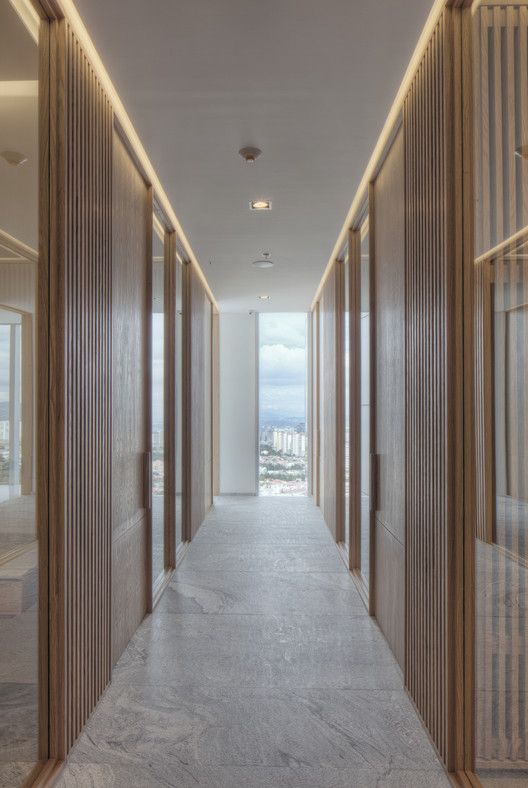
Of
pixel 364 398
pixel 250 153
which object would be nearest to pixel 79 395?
pixel 250 153

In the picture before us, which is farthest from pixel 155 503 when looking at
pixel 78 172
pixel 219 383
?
pixel 219 383

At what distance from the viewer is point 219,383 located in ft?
30.3

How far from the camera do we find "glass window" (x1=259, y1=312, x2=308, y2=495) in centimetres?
918

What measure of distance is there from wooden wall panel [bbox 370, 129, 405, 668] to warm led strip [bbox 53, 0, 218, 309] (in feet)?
4.89

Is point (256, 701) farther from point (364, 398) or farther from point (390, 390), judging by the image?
point (364, 398)

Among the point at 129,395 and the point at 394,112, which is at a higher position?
the point at 394,112

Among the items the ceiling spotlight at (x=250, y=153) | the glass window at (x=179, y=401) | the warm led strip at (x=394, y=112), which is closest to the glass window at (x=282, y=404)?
the glass window at (x=179, y=401)

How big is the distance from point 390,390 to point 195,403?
11.1 ft

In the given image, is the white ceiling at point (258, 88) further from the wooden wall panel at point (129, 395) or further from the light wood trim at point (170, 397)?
the light wood trim at point (170, 397)

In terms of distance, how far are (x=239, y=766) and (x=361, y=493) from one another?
2.42 metres

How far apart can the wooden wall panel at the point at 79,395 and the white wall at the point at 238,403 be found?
6.49 metres

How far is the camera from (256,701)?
8.88 ft

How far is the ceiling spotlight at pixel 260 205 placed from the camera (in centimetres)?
425

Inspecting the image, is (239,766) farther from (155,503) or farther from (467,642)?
(155,503)
